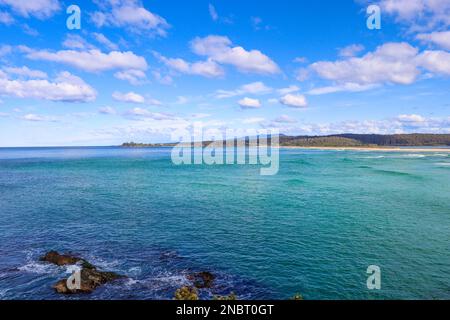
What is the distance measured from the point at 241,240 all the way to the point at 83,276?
16.3 m

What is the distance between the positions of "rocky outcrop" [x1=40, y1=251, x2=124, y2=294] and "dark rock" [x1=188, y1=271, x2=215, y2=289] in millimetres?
6132

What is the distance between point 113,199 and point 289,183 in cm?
4068

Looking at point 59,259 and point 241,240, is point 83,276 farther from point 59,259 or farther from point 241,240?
point 241,240

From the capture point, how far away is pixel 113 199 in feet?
205

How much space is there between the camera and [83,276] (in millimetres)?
26578

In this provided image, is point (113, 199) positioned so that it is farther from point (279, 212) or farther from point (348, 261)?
point (348, 261)

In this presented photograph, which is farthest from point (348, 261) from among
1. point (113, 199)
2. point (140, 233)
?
point (113, 199)

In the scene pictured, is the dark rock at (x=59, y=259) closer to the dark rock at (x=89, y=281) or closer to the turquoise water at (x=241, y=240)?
the turquoise water at (x=241, y=240)

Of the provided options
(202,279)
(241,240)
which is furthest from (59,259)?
(241,240)

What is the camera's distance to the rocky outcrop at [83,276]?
990 inches

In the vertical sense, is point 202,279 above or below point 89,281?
below

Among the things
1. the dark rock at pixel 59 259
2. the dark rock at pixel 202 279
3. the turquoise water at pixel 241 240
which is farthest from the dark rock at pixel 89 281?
the dark rock at pixel 202 279

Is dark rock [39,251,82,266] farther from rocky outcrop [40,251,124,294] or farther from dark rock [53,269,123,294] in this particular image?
dark rock [53,269,123,294]
